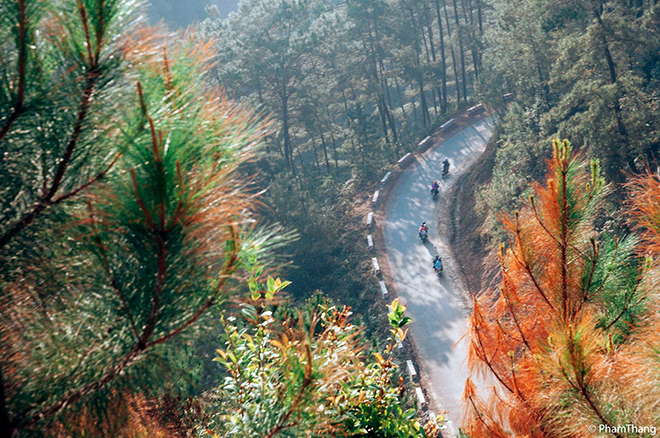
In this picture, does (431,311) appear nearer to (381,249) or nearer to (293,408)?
(381,249)

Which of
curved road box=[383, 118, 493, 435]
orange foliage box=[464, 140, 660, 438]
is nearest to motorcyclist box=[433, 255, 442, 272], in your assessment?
curved road box=[383, 118, 493, 435]

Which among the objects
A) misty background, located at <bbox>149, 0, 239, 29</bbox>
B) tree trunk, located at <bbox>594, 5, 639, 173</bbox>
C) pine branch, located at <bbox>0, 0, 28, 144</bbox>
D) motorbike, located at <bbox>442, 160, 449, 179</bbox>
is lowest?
motorbike, located at <bbox>442, 160, 449, 179</bbox>

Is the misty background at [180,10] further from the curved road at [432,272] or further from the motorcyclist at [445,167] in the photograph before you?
the motorcyclist at [445,167]

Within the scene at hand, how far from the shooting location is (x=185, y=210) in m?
1.91

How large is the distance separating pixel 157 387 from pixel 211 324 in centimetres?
37

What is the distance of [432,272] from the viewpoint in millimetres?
19844

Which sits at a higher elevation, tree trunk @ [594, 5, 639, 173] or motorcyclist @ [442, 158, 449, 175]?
tree trunk @ [594, 5, 639, 173]

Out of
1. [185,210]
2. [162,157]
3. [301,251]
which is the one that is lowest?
[301,251]

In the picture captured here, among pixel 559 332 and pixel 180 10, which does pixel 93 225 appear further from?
pixel 180 10

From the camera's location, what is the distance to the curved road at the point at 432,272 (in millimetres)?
14734

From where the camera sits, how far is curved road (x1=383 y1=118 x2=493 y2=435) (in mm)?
14734

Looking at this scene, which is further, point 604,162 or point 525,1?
point 525,1

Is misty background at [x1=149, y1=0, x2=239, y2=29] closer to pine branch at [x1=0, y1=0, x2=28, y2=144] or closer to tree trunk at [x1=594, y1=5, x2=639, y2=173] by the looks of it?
tree trunk at [x1=594, y1=5, x2=639, y2=173]

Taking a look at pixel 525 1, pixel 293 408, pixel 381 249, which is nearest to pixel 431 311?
pixel 381 249
